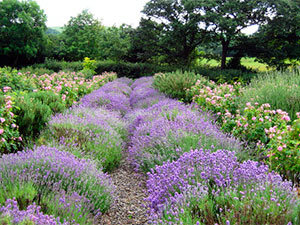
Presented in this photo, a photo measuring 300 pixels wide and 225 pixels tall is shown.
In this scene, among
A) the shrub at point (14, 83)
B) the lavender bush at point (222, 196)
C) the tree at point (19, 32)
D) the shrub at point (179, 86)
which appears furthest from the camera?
the tree at point (19, 32)

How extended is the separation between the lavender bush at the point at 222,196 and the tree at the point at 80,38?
35.1 metres

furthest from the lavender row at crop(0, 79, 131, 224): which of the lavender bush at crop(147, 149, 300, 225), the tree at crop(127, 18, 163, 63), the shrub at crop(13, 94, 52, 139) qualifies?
the tree at crop(127, 18, 163, 63)

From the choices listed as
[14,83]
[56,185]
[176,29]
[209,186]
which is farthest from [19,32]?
[209,186]

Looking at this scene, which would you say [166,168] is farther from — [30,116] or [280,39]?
[280,39]

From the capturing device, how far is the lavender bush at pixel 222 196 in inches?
74.0

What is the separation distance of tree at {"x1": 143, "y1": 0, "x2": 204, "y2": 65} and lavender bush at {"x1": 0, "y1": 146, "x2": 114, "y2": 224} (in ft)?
66.5

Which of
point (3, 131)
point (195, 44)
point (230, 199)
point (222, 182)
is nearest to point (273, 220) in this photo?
point (230, 199)

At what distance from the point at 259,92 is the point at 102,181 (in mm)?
4146

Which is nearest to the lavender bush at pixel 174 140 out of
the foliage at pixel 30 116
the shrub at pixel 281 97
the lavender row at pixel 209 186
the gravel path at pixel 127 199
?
the lavender row at pixel 209 186

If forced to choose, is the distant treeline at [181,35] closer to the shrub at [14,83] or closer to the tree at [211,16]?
the tree at [211,16]

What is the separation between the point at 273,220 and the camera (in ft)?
6.01

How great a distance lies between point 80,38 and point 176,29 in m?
18.7

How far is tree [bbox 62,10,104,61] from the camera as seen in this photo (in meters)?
36.4

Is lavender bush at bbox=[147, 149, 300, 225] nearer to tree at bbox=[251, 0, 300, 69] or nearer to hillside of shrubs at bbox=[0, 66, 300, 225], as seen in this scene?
hillside of shrubs at bbox=[0, 66, 300, 225]
